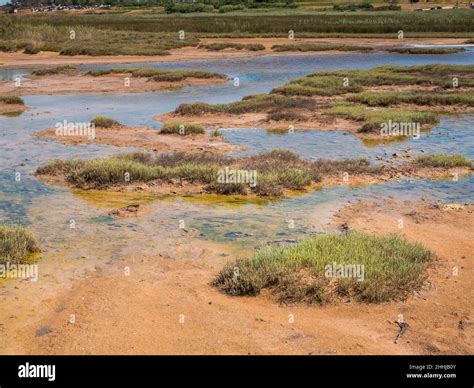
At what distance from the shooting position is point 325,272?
28.2 feet

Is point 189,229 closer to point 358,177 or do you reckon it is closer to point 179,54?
point 358,177

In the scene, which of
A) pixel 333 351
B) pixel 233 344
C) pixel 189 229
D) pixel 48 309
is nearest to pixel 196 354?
pixel 233 344

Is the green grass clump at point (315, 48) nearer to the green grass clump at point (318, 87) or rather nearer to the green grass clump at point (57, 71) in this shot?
the green grass clump at point (57, 71)

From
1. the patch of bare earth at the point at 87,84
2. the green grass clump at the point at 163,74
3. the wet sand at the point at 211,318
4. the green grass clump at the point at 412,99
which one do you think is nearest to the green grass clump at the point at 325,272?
the wet sand at the point at 211,318

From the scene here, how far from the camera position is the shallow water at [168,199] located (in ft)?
36.0

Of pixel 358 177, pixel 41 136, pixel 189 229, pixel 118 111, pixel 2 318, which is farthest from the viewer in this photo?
pixel 118 111

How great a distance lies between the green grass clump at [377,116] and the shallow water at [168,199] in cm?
77

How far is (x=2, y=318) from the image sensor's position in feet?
25.5

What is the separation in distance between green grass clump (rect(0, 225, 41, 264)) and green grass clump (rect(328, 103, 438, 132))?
1346 cm

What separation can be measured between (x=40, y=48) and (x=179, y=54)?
37.3ft

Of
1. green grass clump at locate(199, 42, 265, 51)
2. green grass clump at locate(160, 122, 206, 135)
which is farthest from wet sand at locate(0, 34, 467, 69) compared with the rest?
green grass clump at locate(160, 122, 206, 135)

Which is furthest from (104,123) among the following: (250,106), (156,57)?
(156,57)

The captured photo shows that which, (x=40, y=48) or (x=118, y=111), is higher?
(x=40, y=48)

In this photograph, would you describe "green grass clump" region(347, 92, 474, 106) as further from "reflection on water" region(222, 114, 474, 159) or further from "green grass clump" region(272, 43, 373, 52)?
"green grass clump" region(272, 43, 373, 52)
